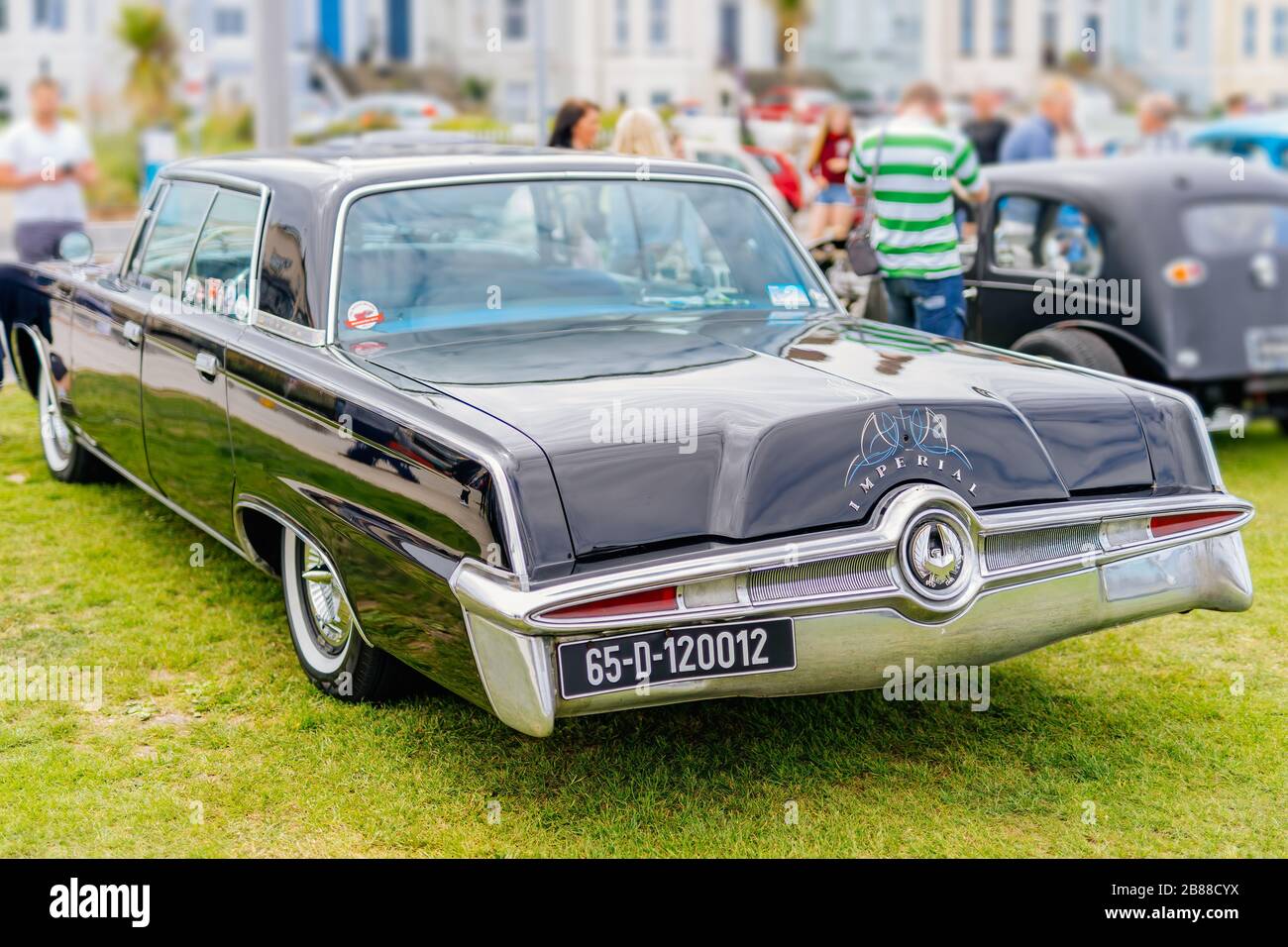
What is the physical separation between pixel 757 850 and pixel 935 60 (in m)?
56.4

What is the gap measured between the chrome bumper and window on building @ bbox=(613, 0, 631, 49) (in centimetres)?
4995

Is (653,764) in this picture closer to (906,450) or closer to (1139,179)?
(906,450)

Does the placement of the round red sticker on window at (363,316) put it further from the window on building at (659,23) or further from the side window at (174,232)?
the window on building at (659,23)

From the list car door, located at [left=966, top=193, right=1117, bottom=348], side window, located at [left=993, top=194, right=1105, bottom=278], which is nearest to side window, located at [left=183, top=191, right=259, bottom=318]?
car door, located at [left=966, top=193, right=1117, bottom=348]

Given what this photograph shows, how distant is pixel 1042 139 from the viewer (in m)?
12.1

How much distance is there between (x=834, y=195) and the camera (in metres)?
11.8

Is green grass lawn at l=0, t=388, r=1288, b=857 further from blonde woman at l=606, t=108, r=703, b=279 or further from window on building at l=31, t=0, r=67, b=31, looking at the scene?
window on building at l=31, t=0, r=67, b=31

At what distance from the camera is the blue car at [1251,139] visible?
619 inches

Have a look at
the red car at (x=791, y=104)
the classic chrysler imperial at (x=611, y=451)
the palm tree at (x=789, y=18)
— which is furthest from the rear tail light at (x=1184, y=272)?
the palm tree at (x=789, y=18)

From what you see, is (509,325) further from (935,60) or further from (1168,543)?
(935,60)

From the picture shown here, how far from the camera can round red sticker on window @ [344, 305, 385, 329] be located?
14.9ft

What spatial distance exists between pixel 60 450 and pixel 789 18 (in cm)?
5190
